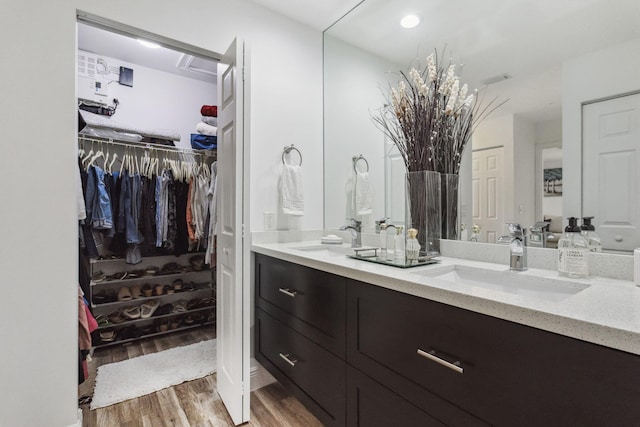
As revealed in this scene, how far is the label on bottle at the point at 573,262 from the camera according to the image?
3.36ft

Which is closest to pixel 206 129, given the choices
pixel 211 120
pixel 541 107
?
pixel 211 120

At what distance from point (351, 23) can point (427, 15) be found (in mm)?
690

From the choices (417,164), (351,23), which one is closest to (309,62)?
(351,23)

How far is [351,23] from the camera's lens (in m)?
2.22

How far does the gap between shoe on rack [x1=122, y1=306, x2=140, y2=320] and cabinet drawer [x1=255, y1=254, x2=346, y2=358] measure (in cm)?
151

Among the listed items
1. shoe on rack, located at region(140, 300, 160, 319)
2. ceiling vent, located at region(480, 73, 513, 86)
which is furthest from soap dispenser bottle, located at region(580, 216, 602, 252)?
shoe on rack, located at region(140, 300, 160, 319)

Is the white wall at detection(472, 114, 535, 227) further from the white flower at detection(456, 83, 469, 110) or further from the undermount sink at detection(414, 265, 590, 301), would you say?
the undermount sink at detection(414, 265, 590, 301)

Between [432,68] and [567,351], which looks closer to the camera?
[567,351]

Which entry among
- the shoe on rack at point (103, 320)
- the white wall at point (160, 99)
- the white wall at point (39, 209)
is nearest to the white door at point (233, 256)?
the white wall at point (39, 209)

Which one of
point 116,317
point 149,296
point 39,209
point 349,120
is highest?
point 349,120

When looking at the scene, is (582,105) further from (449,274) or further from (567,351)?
(567,351)

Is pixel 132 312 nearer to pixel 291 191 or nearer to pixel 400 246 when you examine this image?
pixel 291 191

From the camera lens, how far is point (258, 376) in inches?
79.5

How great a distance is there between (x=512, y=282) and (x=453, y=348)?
0.44m
